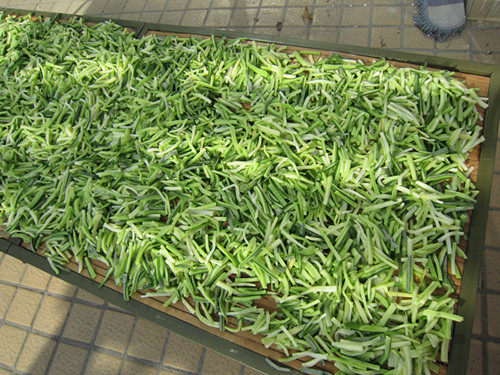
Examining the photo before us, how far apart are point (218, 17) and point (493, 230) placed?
11.0 ft

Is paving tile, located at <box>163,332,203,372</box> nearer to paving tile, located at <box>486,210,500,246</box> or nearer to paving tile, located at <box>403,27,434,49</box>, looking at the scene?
paving tile, located at <box>486,210,500,246</box>

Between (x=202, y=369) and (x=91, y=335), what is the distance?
88 centimetres

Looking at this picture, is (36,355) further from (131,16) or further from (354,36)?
(354,36)

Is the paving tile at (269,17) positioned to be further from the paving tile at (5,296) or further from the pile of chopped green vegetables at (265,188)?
the paving tile at (5,296)

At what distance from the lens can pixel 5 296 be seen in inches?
109

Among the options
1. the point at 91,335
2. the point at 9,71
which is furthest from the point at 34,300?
the point at 9,71

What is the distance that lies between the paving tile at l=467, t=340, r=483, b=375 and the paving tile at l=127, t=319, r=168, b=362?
1.95 m

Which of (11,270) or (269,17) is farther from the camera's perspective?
(269,17)

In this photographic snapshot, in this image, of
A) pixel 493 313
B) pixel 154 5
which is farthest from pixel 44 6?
pixel 493 313

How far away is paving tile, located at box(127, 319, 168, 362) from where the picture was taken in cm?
234

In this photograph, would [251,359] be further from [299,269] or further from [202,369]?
[202,369]

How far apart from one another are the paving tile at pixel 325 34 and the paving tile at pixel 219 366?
294cm

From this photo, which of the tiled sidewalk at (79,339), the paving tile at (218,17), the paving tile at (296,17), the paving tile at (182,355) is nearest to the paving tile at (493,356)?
the tiled sidewalk at (79,339)

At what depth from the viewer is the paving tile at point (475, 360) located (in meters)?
2.03
